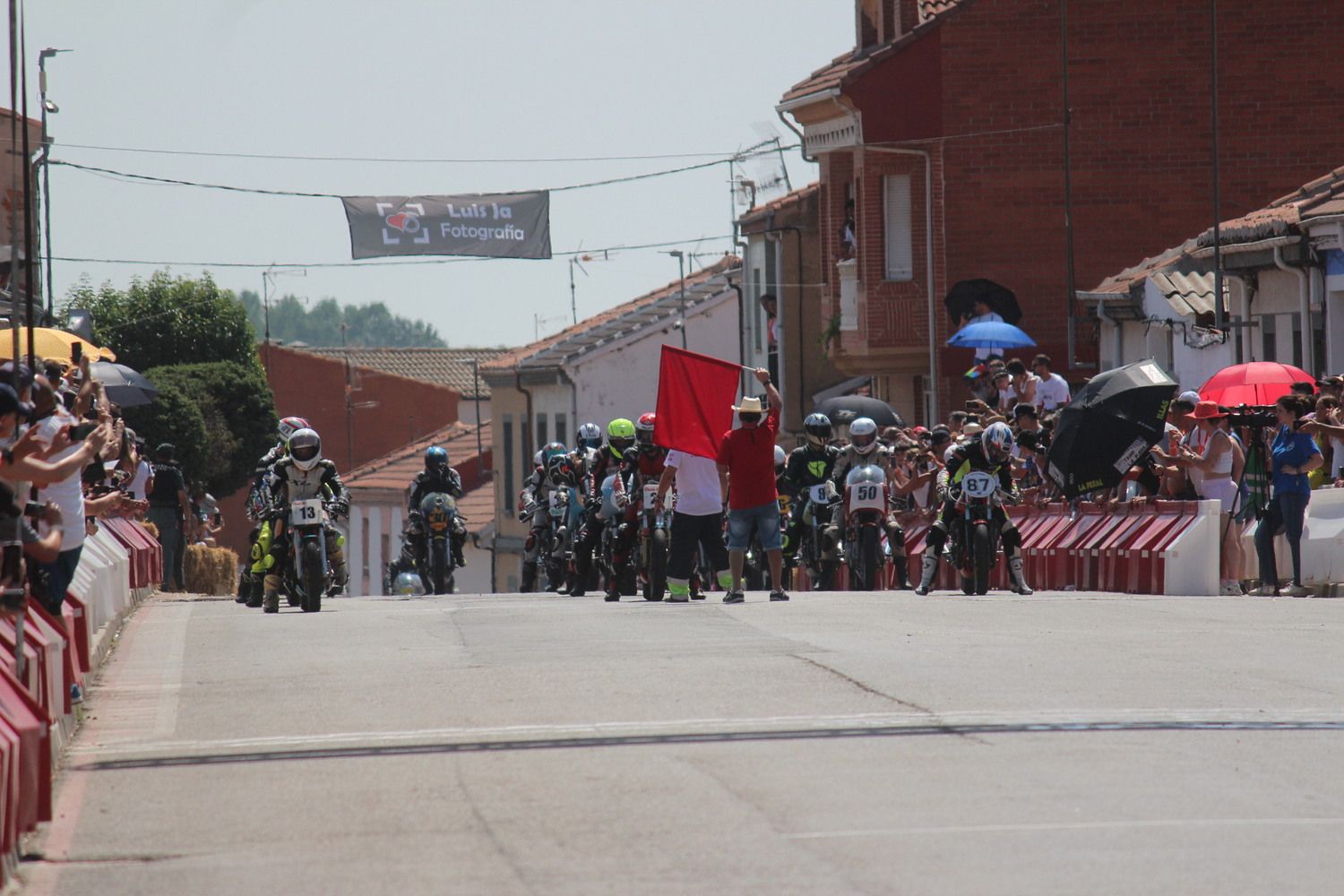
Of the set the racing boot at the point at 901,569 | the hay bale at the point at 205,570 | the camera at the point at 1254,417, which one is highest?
the camera at the point at 1254,417

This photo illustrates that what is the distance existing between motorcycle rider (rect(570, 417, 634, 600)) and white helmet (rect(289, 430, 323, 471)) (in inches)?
124

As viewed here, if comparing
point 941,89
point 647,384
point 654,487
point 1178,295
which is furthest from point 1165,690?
point 647,384

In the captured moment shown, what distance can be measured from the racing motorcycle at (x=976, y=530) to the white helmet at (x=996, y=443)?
0.57 feet

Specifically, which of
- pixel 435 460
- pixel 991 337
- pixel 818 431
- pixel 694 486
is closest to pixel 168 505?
pixel 435 460

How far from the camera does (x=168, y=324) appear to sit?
238ft

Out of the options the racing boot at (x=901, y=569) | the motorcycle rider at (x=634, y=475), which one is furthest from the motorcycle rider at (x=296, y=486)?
the racing boot at (x=901, y=569)

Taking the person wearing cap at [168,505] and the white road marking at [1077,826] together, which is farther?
the person wearing cap at [168,505]

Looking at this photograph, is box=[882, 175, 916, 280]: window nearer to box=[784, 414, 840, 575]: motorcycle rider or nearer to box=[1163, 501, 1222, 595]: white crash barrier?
box=[784, 414, 840, 575]: motorcycle rider

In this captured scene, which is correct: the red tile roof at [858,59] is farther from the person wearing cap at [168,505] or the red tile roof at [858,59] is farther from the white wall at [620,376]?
the white wall at [620,376]

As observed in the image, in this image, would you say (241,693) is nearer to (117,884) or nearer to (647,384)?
(117,884)

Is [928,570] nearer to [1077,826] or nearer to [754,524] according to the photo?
[754,524]

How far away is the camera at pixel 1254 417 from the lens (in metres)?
20.7

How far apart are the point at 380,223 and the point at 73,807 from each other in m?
33.7

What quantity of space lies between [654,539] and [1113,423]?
14.3ft
